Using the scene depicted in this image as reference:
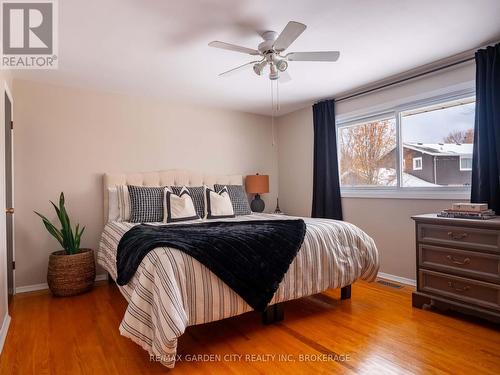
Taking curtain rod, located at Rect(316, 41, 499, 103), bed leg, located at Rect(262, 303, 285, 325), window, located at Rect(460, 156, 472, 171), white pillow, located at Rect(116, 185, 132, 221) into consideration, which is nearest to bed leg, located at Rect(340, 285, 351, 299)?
bed leg, located at Rect(262, 303, 285, 325)

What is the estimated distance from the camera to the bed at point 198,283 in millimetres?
1656

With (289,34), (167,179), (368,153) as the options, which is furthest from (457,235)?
(167,179)

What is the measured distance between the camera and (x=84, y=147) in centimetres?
347

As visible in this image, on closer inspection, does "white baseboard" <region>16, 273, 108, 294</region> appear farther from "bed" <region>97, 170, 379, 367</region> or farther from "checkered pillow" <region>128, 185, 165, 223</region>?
"checkered pillow" <region>128, 185, 165, 223</region>

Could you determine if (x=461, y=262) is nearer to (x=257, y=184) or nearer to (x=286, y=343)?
(x=286, y=343)

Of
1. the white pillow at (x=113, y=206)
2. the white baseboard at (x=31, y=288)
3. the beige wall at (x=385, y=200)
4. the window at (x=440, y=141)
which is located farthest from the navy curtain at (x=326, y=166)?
the white baseboard at (x=31, y=288)

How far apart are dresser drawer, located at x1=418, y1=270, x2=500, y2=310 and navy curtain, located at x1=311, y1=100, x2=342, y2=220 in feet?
4.86

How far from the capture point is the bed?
5.43ft

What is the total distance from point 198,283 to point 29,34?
219 cm

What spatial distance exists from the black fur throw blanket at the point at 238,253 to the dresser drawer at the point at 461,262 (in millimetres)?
1146

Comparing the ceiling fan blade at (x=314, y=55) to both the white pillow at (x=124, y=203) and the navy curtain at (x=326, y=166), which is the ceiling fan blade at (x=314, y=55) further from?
the white pillow at (x=124, y=203)

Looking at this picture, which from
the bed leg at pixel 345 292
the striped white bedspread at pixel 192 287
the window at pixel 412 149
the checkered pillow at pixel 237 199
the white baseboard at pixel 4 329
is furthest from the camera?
the checkered pillow at pixel 237 199

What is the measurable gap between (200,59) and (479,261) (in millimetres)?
2821

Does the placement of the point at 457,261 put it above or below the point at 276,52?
below
